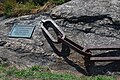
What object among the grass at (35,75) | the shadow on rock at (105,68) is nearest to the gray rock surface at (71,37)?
the shadow on rock at (105,68)

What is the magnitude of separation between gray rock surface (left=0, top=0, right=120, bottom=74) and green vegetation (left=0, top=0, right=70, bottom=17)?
41 centimetres

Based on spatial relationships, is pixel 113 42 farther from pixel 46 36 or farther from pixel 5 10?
pixel 5 10

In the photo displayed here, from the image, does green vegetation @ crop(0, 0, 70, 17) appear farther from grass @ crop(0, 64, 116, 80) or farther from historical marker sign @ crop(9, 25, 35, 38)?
grass @ crop(0, 64, 116, 80)

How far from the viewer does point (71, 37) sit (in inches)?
324

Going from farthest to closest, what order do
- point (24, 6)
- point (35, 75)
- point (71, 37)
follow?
1. point (24, 6)
2. point (71, 37)
3. point (35, 75)

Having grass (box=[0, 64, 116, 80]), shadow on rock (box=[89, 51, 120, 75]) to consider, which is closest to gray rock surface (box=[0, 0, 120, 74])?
shadow on rock (box=[89, 51, 120, 75])

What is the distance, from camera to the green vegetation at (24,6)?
9312 millimetres

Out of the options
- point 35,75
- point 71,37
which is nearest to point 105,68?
point 71,37

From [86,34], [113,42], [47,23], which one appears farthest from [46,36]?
[113,42]

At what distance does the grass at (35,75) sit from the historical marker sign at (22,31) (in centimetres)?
121

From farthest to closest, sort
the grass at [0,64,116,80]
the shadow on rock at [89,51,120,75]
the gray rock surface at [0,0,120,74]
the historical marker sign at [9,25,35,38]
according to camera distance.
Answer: the historical marker sign at [9,25,35,38] < the gray rock surface at [0,0,120,74] < the shadow on rock at [89,51,120,75] < the grass at [0,64,116,80]

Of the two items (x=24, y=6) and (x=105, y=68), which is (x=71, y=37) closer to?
(x=105, y=68)

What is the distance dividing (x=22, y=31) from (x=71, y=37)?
46.7 inches

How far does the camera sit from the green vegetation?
30.6ft
